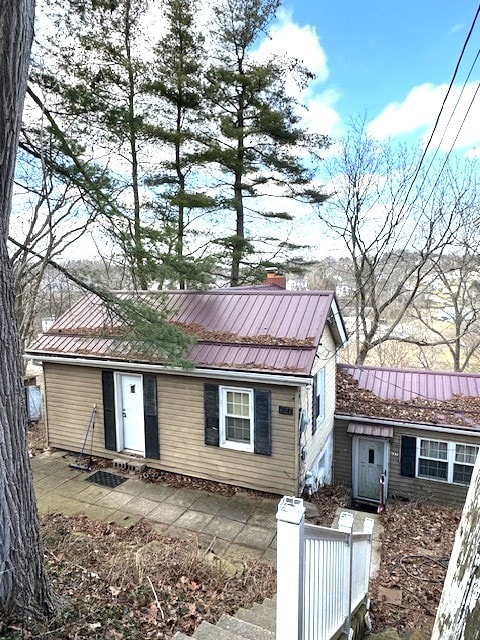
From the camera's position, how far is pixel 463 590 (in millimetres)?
946

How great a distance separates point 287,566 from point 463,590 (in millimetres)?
1410

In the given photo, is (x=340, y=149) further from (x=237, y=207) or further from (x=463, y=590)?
(x=463, y=590)

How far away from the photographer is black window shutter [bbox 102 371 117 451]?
27.6 ft

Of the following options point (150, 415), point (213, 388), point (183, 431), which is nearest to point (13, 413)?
point (213, 388)

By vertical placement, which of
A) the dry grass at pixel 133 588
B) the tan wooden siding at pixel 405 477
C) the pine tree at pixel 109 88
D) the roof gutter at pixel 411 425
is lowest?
the tan wooden siding at pixel 405 477

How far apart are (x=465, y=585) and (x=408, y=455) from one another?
987 cm

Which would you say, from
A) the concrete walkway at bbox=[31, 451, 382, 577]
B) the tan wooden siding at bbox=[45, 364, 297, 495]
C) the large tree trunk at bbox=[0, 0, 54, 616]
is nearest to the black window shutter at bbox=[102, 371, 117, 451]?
the tan wooden siding at bbox=[45, 364, 297, 495]

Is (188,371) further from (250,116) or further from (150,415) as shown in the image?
(250,116)

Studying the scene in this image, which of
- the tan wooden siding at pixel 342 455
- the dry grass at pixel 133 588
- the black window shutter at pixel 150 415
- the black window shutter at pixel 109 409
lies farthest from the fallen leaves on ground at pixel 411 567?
the black window shutter at pixel 109 409

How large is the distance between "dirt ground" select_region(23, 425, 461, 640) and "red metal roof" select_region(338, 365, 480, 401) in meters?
3.72

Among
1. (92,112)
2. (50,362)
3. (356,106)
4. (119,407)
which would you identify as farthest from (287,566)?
(356,106)

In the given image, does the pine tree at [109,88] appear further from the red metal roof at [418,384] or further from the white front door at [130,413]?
the red metal roof at [418,384]

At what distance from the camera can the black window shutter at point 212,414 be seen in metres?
7.53

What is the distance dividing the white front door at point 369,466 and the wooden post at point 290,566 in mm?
8470
